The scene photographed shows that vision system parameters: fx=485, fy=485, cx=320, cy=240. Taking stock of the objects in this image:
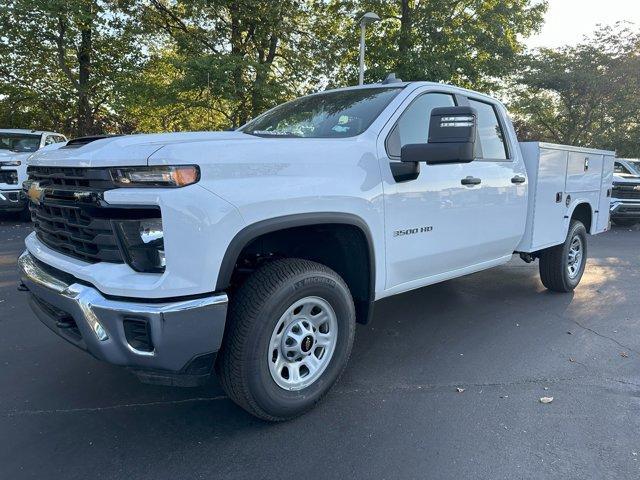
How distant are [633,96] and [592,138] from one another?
2.75 metres

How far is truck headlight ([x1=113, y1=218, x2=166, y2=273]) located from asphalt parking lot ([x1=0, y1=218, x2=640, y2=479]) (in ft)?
3.31

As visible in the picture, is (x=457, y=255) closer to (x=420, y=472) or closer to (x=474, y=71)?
(x=420, y=472)

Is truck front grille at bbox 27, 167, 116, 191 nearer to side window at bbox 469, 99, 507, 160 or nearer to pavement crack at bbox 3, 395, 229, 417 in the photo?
pavement crack at bbox 3, 395, 229, 417

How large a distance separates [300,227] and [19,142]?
11010mm

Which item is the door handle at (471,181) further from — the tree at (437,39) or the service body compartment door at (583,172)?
the tree at (437,39)

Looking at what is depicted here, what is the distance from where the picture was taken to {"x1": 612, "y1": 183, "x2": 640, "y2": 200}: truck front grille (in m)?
12.1

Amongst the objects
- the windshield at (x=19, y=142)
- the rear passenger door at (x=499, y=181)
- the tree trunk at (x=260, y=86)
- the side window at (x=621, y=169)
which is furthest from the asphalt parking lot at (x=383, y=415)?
the tree trunk at (x=260, y=86)

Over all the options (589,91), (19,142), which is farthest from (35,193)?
(589,91)

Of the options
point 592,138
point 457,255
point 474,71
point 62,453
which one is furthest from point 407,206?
point 592,138

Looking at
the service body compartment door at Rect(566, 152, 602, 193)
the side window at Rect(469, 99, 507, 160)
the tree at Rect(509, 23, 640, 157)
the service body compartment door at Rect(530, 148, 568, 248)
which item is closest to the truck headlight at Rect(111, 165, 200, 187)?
the side window at Rect(469, 99, 507, 160)

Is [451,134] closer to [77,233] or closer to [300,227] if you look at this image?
[300,227]

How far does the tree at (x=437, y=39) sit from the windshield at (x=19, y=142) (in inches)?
374

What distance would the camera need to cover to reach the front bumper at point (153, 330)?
7.07 ft

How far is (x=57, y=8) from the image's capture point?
14.0m
